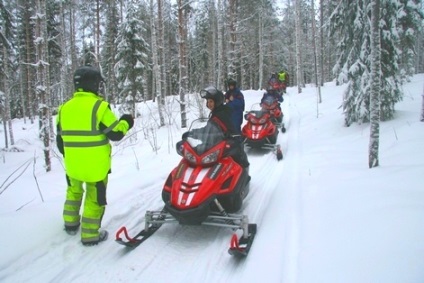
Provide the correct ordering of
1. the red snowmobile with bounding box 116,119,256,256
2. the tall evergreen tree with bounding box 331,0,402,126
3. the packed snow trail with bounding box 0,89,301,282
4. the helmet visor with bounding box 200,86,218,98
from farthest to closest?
the tall evergreen tree with bounding box 331,0,402,126 < the helmet visor with bounding box 200,86,218,98 < the red snowmobile with bounding box 116,119,256,256 < the packed snow trail with bounding box 0,89,301,282

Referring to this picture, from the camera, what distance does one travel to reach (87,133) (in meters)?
4.00

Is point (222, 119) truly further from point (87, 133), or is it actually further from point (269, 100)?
point (269, 100)

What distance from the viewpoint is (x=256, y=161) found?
8.59 metres

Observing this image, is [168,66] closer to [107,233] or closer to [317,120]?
[317,120]

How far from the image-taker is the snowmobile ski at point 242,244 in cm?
373

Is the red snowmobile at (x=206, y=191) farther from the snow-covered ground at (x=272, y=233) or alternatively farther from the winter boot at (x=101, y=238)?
the winter boot at (x=101, y=238)

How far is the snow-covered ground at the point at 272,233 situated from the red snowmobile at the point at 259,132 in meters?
1.98

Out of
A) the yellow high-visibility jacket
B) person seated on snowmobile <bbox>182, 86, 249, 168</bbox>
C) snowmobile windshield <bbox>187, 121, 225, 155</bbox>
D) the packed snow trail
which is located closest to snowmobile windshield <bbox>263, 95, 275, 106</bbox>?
person seated on snowmobile <bbox>182, 86, 249, 168</bbox>

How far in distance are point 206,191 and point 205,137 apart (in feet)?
3.43

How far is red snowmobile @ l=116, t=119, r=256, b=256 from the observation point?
4121mm

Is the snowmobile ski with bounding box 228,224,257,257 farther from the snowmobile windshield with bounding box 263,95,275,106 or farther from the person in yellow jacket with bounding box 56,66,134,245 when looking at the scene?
the snowmobile windshield with bounding box 263,95,275,106

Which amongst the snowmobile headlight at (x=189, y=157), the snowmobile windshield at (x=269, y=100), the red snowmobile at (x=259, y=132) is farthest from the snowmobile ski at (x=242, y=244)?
the snowmobile windshield at (x=269, y=100)

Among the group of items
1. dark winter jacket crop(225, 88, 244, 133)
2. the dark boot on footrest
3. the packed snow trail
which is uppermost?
→ dark winter jacket crop(225, 88, 244, 133)

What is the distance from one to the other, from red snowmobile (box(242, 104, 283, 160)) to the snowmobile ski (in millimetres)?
4444
